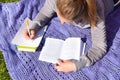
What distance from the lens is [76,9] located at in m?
2.04

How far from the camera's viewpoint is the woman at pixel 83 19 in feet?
6.72

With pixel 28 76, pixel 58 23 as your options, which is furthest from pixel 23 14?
pixel 28 76

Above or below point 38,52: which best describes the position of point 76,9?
above

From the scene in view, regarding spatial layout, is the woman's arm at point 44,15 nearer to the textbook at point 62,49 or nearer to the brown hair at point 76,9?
the textbook at point 62,49

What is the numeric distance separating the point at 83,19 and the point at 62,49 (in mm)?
381

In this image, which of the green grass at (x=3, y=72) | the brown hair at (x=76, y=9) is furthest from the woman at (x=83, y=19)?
the green grass at (x=3, y=72)

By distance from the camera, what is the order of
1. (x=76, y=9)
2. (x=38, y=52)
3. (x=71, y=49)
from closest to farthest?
1. (x=76, y=9)
2. (x=71, y=49)
3. (x=38, y=52)

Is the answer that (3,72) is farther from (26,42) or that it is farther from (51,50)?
(51,50)

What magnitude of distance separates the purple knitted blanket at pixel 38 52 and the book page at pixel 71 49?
105mm

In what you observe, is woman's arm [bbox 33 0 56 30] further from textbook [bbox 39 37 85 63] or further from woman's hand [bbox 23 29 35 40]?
textbook [bbox 39 37 85 63]

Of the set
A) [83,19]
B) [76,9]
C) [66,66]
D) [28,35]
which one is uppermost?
[76,9]

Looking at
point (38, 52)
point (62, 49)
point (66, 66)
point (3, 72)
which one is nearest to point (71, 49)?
point (62, 49)

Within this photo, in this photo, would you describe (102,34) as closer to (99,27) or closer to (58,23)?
(99,27)

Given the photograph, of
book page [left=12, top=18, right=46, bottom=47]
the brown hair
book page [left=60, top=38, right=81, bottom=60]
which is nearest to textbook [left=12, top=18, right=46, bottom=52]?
book page [left=12, top=18, right=46, bottom=47]
